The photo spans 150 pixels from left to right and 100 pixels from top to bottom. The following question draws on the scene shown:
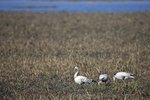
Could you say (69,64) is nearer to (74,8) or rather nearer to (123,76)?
(123,76)

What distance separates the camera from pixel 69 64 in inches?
643

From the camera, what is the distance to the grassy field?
12.3m

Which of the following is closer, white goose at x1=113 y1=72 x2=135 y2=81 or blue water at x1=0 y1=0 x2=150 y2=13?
white goose at x1=113 y1=72 x2=135 y2=81

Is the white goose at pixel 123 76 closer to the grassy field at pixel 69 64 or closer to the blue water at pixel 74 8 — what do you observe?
the grassy field at pixel 69 64

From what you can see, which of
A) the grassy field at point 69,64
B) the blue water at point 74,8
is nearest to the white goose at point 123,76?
the grassy field at point 69,64

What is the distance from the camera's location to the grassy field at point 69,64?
1225cm

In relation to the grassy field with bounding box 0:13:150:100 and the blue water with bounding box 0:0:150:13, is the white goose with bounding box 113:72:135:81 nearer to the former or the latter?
the grassy field with bounding box 0:13:150:100

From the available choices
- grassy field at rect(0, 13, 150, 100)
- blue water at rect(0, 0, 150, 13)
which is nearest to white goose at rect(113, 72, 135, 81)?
grassy field at rect(0, 13, 150, 100)

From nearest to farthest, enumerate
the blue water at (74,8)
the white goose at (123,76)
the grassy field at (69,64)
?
the grassy field at (69,64) < the white goose at (123,76) < the blue water at (74,8)

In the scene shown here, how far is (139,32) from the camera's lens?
93.9 feet

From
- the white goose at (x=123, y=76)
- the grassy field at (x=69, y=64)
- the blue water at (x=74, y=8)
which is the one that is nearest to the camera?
the grassy field at (x=69, y=64)

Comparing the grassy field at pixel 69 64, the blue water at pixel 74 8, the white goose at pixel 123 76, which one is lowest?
the blue water at pixel 74 8

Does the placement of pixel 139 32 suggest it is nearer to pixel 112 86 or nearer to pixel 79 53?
pixel 79 53

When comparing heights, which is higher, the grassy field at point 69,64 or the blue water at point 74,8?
the grassy field at point 69,64
